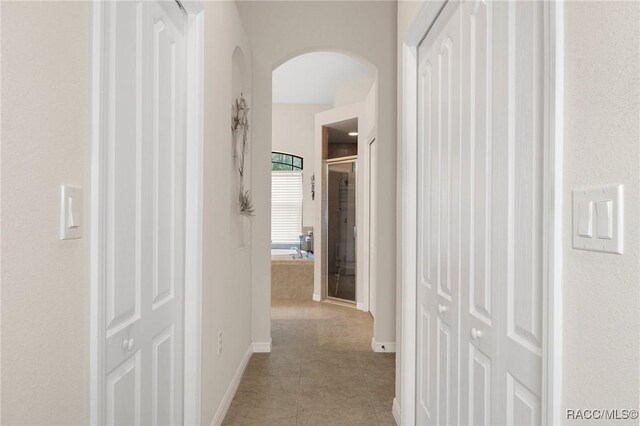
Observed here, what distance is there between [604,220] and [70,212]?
1087 millimetres

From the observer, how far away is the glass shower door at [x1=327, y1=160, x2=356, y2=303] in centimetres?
583

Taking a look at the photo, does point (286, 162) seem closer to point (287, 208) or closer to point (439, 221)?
point (287, 208)

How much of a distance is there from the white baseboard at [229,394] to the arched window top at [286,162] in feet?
14.7

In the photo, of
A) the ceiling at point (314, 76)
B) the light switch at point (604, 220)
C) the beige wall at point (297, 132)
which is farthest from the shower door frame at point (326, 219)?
the light switch at point (604, 220)

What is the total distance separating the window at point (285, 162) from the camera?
7.54 m

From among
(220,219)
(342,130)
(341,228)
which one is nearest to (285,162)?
(342,130)

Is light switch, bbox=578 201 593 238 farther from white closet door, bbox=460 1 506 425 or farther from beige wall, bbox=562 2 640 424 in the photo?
white closet door, bbox=460 1 506 425

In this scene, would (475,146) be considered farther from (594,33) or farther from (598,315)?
(598,315)

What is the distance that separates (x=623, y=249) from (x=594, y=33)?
0.41 meters

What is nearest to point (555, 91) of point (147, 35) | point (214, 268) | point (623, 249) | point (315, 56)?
point (623, 249)

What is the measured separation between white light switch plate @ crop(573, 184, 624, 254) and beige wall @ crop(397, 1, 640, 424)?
14 millimetres

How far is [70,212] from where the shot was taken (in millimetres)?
963

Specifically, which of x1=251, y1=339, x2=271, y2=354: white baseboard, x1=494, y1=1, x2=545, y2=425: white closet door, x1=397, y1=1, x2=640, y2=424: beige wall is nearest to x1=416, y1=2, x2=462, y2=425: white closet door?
x1=494, y1=1, x2=545, y2=425: white closet door

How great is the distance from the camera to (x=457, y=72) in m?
1.66
